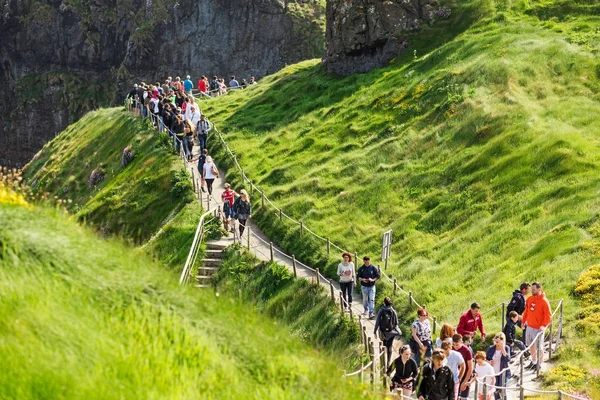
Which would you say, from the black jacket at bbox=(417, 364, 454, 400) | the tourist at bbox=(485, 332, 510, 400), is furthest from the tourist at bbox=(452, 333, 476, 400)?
the black jacket at bbox=(417, 364, 454, 400)

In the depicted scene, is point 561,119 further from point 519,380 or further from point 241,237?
point 519,380

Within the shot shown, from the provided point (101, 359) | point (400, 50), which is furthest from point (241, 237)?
point (101, 359)

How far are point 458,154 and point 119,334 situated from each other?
24.8 metres

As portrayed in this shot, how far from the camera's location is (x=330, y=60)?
51.8m

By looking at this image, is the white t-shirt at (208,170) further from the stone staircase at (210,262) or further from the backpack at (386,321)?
the backpack at (386,321)

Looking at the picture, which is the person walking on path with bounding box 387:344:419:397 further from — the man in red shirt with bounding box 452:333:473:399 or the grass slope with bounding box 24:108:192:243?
the grass slope with bounding box 24:108:192:243

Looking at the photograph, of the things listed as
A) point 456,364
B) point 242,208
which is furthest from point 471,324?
point 242,208

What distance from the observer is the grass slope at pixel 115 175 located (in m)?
39.3

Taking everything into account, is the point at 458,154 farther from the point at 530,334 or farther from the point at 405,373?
the point at 405,373

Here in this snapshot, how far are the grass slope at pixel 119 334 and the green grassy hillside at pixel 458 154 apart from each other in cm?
1080

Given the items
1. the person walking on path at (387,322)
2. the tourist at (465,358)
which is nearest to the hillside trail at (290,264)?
the person walking on path at (387,322)

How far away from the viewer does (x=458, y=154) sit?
34812 millimetres

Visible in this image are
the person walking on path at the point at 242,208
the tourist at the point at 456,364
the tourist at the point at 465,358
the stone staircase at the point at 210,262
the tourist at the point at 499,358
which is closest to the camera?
the tourist at the point at 456,364

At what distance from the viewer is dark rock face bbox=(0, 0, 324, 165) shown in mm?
99312
